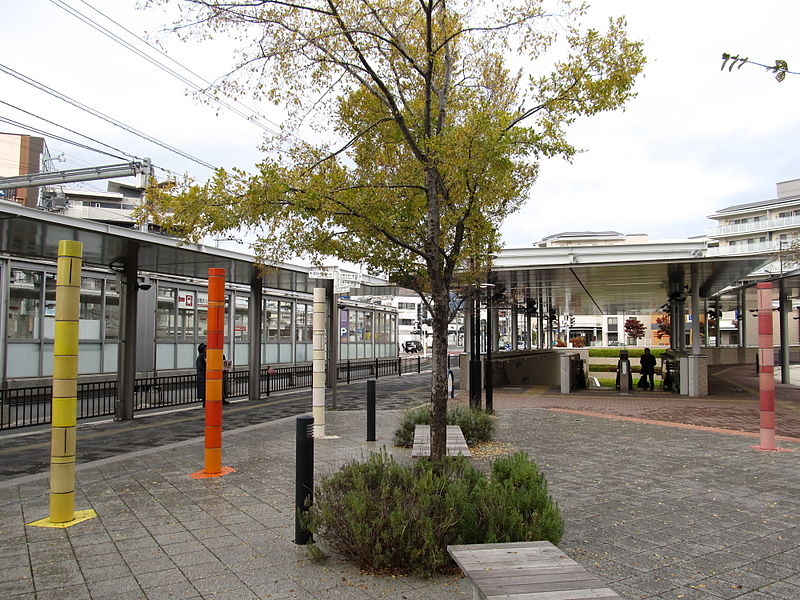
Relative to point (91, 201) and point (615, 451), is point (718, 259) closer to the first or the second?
point (615, 451)

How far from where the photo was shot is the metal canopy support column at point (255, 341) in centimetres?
1723

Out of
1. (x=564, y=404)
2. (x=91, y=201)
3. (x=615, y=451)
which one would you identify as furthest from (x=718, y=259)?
(x=91, y=201)

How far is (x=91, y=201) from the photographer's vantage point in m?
73.9

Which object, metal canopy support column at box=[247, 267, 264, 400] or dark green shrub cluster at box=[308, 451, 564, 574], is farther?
metal canopy support column at box=[247, 267, 264, 400]

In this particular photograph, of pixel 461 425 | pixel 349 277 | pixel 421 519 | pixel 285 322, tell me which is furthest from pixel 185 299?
pixel 421 519

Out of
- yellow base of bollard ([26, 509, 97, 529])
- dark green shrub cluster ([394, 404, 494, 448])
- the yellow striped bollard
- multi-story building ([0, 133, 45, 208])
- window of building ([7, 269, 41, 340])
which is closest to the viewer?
yellow base of bollard ([26, 509, 97, 529])

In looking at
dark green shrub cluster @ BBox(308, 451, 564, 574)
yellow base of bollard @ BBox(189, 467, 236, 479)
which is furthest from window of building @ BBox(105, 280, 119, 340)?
dark green shrub cluster @ BBox(308, 451, 564, 574)

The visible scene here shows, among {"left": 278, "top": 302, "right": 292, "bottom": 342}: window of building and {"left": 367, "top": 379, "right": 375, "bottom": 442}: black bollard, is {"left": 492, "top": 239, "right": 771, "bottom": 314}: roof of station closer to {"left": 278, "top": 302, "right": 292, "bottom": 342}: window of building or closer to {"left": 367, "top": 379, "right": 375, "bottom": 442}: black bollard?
{"left": 367, "top": 379, "right": 375, "bottom": 442}: black bollard

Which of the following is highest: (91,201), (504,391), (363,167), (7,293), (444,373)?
(91,201)

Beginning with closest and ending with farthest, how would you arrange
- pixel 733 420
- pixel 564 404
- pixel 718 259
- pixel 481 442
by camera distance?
pixel 481 442
pixel 733 420
pixel 718 259
pixel 564 404

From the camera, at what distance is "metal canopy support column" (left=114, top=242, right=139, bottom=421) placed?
12.7m

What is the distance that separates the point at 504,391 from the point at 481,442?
11879mm

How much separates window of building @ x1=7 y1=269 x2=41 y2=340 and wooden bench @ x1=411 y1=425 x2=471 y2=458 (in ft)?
39.4

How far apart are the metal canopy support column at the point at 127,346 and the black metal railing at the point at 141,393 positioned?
218 millimetres
